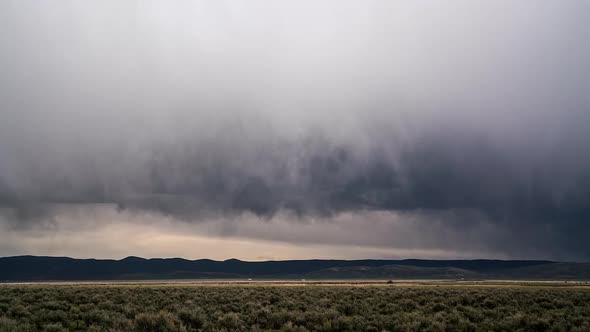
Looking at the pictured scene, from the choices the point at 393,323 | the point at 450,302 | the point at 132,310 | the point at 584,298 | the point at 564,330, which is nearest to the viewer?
the point at 564,330

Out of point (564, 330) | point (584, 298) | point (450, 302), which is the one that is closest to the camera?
point (564, 330)

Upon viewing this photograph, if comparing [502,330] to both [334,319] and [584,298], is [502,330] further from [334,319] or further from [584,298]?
[584,298]

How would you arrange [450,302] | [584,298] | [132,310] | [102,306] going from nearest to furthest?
[132,310] < [102,306] < [450,302] < [584,298]

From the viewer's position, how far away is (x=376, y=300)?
105 ft

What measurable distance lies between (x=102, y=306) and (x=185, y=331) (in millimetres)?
11610

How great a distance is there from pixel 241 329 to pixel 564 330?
13447mm

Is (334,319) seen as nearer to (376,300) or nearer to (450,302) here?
(376,300)

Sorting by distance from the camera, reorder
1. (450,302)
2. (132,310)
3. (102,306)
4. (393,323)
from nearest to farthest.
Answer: (393,323), (132,310), (102,306), (450,302)

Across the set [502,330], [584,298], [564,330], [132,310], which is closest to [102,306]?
[132,310]

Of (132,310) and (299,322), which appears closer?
(299,322)

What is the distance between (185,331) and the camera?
663 inches

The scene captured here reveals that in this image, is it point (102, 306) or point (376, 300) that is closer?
point (102, 306)

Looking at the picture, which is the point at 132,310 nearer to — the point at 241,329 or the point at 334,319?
the point at 241,329

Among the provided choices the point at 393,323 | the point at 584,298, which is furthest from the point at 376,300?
the point at 584,298
